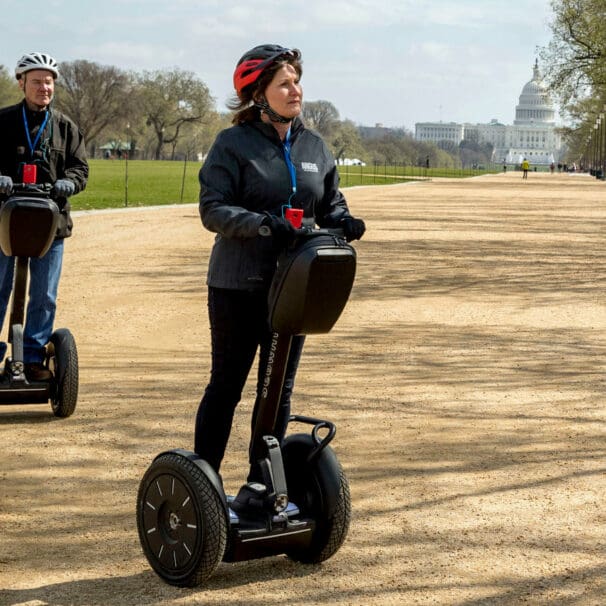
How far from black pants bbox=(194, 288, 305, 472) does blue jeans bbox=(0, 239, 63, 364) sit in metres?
2.41

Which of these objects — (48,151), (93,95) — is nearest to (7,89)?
(93,95)

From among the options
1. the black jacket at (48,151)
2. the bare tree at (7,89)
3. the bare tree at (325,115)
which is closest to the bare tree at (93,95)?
the bare tree at (7,89)

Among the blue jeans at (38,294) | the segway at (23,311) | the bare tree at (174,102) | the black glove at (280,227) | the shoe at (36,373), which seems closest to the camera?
the black glove at (280,227)

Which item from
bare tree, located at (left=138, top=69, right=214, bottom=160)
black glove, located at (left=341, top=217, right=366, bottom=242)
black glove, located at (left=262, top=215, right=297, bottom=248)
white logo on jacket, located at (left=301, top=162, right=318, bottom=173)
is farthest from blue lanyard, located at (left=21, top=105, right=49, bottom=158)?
bare tree, located at (left=138, top=69, right=214, bottom=160)

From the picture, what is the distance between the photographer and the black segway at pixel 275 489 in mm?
3889

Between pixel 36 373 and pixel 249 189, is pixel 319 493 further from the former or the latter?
pixel 36 373

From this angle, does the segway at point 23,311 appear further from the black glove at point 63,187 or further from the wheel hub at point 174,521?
the wheel hub at point 174,521

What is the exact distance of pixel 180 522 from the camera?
4109mm

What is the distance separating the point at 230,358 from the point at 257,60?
3.38 ft

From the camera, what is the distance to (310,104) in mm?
149875

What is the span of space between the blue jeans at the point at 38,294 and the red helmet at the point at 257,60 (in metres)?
2.61

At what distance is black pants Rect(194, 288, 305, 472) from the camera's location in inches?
164

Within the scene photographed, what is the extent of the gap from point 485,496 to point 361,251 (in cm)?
1344

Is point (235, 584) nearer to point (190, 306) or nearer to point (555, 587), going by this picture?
point (555, 587)
